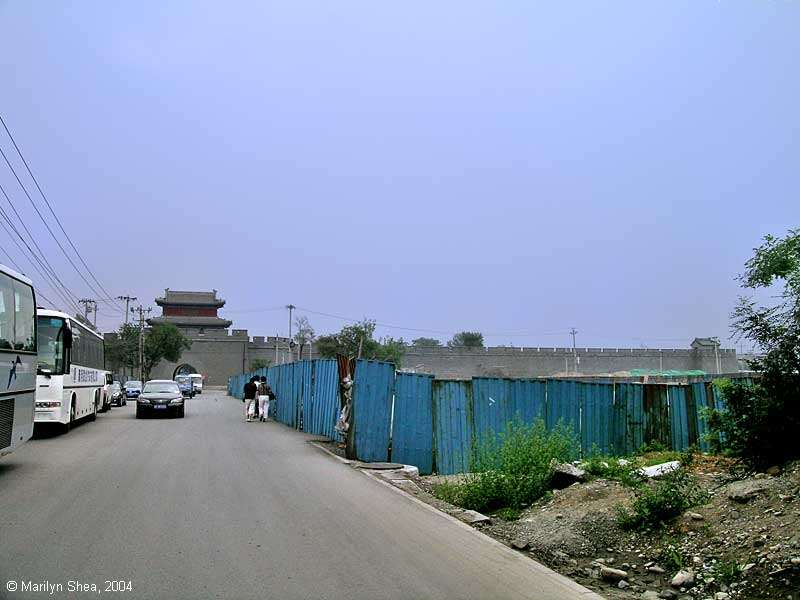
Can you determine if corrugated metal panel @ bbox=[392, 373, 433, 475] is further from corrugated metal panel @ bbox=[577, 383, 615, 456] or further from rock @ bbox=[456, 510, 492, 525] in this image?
rock @ bbox=[456, 510, 492, 525]

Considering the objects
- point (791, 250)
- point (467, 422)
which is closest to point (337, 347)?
point (467, 422)


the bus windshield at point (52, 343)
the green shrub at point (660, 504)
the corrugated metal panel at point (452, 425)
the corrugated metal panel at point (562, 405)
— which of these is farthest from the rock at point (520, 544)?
the bus windshield at point (52, 343)

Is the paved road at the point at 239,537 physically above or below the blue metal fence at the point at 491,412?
below

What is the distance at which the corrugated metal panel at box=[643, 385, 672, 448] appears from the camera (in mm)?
14102

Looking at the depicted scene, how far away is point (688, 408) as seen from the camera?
13.9m

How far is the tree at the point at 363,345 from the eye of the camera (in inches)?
2146

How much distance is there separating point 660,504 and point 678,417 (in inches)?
285

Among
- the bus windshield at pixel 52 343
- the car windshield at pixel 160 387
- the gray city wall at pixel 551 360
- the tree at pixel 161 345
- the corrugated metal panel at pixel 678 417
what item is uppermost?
the tree at pixel 161 345

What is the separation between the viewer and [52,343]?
55.8 ft

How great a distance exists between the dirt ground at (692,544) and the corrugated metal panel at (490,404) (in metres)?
5.41

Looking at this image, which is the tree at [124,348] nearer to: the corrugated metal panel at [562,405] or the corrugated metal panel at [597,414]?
the corrugated metal panel at [562,405]

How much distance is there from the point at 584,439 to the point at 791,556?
8826mm

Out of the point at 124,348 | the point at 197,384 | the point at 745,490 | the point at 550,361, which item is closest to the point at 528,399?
the point at 745,490

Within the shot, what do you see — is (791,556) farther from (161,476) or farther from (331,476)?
(161,476)
